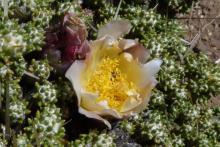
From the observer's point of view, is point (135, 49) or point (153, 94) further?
point (153, 94)

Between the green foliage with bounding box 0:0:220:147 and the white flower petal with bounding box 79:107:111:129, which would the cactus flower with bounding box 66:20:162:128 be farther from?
the green foliage with bounding box 0:0:220:147

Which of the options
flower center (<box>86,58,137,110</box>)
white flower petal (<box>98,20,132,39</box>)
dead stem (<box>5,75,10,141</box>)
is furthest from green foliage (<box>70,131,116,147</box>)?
white flower petal (<box>98,20,132,39</box>)

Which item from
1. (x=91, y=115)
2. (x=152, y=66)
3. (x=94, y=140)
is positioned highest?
(x=152, y=66)

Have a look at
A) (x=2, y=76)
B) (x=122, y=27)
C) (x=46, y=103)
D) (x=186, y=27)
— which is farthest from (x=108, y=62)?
(x=186, y=27)

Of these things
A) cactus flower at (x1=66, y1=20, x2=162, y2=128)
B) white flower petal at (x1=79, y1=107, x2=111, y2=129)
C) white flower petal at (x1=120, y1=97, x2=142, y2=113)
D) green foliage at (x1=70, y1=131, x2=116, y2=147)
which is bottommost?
green foliage at (x1=70, y1=131, x2=116, y2=147)

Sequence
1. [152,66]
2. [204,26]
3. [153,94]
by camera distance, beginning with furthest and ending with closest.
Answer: [204,26] → [153,94] → [152,66]

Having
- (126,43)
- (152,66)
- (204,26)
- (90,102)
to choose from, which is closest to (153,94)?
(152,66)

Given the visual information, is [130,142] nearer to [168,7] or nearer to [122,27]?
[122,27]

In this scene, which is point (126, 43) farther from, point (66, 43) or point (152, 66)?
point (66, 43)
